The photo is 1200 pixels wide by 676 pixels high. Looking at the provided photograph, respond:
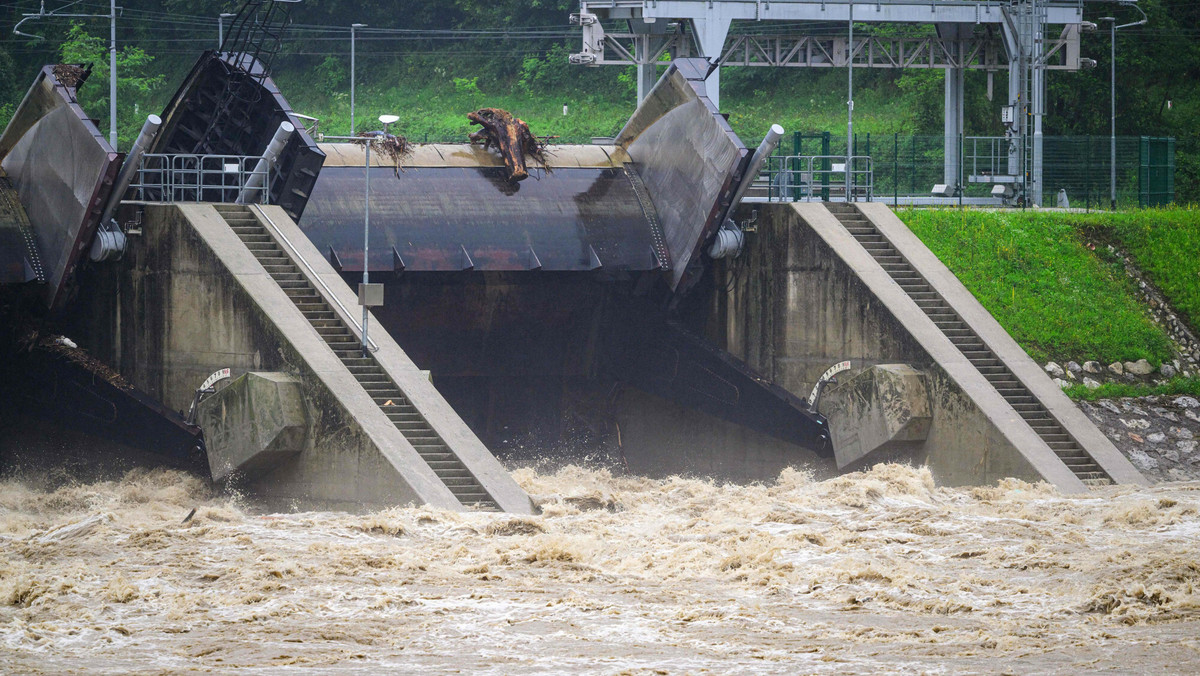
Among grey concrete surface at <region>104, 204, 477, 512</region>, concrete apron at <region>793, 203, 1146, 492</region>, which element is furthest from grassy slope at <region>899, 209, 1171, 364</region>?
grey concrete surface at <region>104, 204, 477, 512</region>

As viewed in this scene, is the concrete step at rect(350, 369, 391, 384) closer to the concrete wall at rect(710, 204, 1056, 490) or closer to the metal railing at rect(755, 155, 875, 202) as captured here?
the concrete wall at rect(710, 204, 1056, 490)

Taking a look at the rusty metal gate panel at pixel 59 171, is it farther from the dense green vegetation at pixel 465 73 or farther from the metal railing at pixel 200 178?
the dense green vegetation at pixel 465 73

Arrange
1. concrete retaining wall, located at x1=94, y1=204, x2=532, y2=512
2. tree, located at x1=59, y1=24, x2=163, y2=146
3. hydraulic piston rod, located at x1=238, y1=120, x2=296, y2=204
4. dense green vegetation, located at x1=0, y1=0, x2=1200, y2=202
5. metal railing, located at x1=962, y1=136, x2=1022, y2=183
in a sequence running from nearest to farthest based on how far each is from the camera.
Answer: concrete retaining wall, located at x1=94, y1=204, x2=532, y2=512, hydraulic piston rod, located at x1=238, y1=120, x2=296, y2=204, metal railing, located at x1=962, y1=136, x2=1022, y2=183, dense green vegetation, located at x1=0, y1=0, x2=1200, y2=202, tree, located at x1=59, y1=24, x2=163, y2=146

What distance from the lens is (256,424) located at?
24531 millimetres

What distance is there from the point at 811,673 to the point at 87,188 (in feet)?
54.8

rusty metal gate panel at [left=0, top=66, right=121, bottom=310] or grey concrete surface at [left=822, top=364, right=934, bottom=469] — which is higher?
rusty metal gate panel at [left=0, top=66, right=121, bottom=310]

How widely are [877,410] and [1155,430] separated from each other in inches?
244

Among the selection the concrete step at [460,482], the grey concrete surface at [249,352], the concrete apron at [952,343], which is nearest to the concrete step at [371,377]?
the grey concrete surface at [249,352]

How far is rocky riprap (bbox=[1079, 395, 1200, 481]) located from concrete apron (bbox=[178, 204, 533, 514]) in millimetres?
12838

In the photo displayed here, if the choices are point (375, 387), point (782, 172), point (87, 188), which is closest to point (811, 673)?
point (375, 387)

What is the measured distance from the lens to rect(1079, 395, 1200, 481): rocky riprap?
30.2 metres

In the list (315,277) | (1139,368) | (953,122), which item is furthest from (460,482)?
(953,122)

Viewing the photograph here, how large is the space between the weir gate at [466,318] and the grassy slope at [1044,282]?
9.75ft

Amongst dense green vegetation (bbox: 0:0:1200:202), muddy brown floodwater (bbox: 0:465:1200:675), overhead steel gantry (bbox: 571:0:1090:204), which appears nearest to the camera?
muddy brown floodwater (bbox: 0:465:1200:675)
